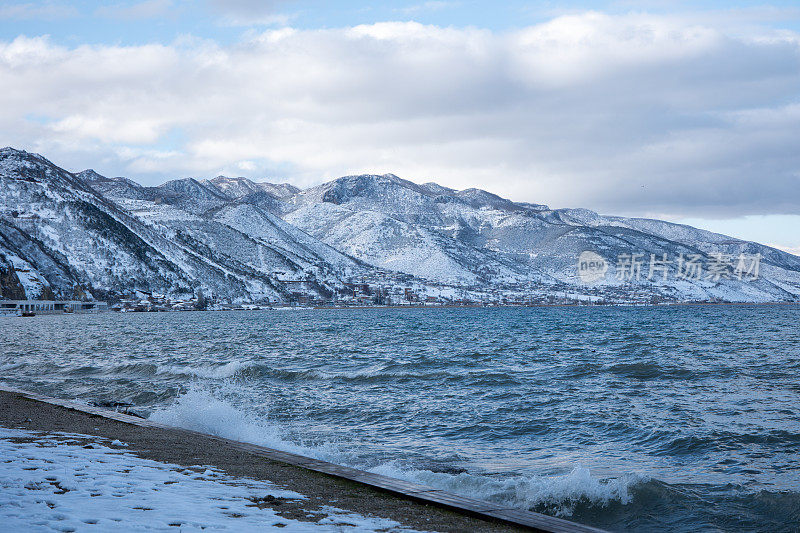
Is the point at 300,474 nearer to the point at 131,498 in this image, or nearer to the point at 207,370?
the point at 131,498

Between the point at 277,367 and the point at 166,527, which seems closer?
the point at 166,527

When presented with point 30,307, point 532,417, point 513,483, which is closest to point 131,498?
point 513,483

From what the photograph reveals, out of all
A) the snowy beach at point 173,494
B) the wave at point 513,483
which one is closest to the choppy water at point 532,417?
the wave at point 513,483

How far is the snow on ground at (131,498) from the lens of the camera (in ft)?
28.6

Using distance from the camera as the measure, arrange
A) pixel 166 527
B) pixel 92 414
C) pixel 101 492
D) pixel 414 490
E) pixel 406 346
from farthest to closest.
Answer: pixel 406 346
pixel 92 414
pixel 414 490
pixel 101 492
pixel 166 527

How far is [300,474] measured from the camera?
13.3 m

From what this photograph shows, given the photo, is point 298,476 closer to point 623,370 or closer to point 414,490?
point 414,490

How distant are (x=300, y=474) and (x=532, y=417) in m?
12.8

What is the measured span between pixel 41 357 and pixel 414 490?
44859 millimetres

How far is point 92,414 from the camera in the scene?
20.1 meters

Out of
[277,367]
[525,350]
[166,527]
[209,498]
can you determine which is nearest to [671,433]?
[209,498]

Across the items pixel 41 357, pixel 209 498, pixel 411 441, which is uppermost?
pixel 209 498

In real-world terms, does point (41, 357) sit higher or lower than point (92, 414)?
lower

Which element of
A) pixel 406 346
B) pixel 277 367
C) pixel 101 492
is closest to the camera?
pixel 101 492
